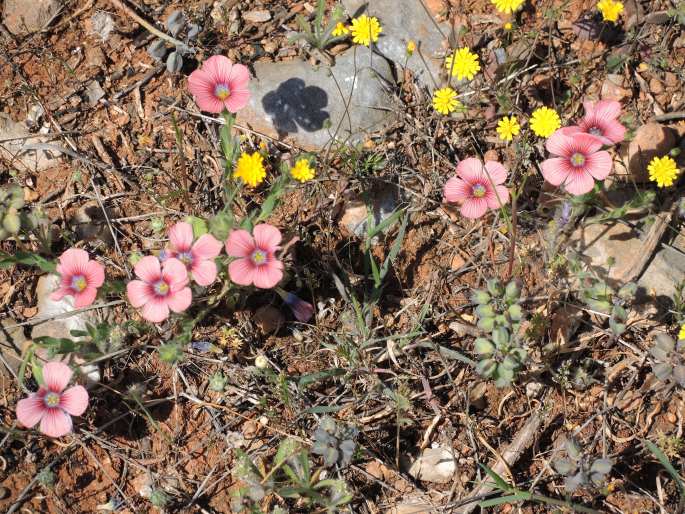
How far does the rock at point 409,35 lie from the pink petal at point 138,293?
6.69 ft

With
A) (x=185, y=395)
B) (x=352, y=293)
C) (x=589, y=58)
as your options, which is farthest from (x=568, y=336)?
(x=185, y=395)

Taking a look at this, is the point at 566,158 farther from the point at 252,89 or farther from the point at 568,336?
the point at 252,89

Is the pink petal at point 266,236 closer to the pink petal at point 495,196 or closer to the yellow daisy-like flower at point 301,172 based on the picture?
the yellow daisy-like flower at point 301,172

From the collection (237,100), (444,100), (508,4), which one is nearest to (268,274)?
(237,100)

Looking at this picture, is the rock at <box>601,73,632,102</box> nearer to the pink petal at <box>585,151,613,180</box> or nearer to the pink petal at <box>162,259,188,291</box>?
the pink petal at <box>585,151,613,180</box>

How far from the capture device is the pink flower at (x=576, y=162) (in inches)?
123

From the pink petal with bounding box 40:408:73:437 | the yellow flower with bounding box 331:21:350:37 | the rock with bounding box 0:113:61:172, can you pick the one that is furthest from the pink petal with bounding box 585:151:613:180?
the rock with bounding box 0:113:61:172

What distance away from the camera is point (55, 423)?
3.00m

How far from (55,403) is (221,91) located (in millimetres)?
1745

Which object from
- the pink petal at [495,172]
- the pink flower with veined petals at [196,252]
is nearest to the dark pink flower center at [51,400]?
the pink flower with veined petals at [196,252]

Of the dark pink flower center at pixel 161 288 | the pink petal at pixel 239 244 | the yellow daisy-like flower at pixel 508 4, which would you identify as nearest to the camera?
the pink petal at pixel 239 244

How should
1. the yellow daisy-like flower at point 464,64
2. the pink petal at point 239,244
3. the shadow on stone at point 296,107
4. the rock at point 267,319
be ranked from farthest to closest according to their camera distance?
the shadow on stone at point 296,107, the yellow daisy-like flower at point 464,64, the rock at point 267,319, the pink petal at point 239,244

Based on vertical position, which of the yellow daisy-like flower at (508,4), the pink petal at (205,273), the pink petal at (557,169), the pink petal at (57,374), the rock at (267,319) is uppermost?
the yellow daisy-like flower at (508,4)

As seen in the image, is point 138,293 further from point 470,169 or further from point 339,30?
point 339,30
